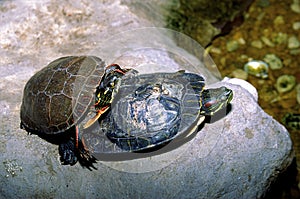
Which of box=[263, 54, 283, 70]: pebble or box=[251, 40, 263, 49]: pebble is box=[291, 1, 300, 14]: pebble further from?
box=[263, 54, 283, 70]: pebble

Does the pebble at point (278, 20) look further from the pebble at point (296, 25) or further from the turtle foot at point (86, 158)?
the turtle foot at point (86, 158)

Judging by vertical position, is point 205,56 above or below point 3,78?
below

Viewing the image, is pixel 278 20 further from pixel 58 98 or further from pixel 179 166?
pixel 58 98

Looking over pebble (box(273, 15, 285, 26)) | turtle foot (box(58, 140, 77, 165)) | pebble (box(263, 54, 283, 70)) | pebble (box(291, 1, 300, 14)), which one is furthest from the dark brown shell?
pebble (box(291, 1, 300, 14))

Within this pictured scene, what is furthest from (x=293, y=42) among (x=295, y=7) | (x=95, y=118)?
(x=95, y=118)

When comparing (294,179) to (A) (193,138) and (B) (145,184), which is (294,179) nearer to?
(A) (193,138)

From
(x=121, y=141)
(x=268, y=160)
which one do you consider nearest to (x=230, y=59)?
(x=268, y=160)

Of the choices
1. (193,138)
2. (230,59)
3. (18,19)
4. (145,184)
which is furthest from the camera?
(230,59)
